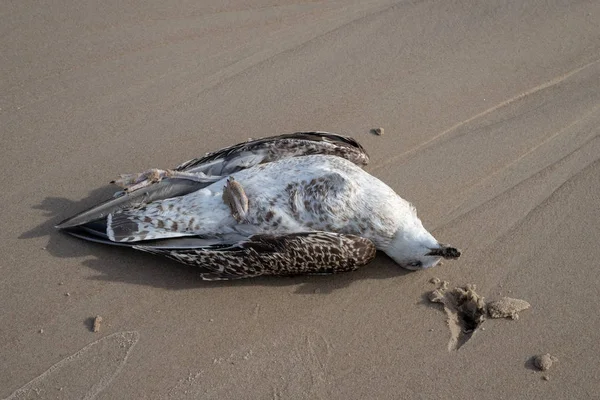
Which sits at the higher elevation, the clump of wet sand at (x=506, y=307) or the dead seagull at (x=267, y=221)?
the dead seagull at (x=267, y=221)

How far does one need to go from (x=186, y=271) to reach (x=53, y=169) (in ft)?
5.24

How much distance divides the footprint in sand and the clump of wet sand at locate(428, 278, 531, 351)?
7.67 feet

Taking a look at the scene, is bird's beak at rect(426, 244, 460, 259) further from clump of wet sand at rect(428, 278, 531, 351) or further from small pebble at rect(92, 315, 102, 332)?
small pebble at rect(92, 315, 102, 332)

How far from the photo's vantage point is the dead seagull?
4367 mm

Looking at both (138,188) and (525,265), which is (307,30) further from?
(525,265)

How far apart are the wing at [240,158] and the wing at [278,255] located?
1.49 ft

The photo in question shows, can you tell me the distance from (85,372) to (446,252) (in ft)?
8.97

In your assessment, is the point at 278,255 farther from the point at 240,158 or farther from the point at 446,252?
the point at 446,252

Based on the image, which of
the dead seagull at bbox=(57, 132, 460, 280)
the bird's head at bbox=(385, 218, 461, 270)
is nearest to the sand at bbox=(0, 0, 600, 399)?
the bird's head at bbox=(385, 218, 461, 270)

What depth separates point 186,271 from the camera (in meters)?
4.73

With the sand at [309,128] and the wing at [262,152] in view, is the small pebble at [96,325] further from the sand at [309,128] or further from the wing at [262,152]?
the wing at [262,152]

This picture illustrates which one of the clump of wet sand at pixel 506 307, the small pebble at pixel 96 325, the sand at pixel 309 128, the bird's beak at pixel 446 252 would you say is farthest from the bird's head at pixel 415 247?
the small pebble at pixel 96 325

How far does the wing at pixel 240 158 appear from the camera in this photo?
4.74m

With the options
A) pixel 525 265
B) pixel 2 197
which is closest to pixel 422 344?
pixel 525 265
